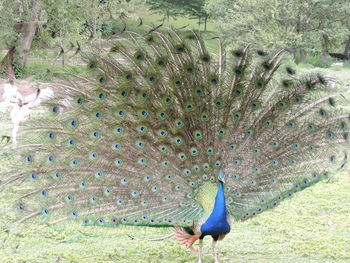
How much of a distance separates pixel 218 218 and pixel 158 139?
903 mm

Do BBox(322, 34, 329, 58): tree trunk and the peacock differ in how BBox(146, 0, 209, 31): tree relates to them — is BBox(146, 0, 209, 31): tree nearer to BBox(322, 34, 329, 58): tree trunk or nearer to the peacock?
BBox(322, 34, 329, 58): tree trunk

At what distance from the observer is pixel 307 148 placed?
203 inches

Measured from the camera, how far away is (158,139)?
4934 millimetres

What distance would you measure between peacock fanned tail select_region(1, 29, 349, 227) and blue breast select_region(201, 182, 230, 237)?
0.11 meters

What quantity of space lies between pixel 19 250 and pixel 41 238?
0.46m

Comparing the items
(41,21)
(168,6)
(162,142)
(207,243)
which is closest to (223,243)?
(207,243)

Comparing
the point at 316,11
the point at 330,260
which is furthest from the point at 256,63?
the point at 316,11

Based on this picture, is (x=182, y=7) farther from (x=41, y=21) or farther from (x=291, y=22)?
(x=41, y=21)

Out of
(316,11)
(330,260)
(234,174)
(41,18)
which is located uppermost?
(234,174)

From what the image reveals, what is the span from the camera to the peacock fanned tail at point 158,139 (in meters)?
4.79

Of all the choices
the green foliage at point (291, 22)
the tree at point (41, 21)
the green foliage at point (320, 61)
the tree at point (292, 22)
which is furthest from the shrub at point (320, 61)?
the tree at point (41, 21)

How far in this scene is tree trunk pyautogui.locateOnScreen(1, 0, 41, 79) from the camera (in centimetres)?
2250

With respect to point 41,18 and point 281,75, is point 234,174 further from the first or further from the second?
point 41,18

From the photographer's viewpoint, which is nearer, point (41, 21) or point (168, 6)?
point (41, 21)
